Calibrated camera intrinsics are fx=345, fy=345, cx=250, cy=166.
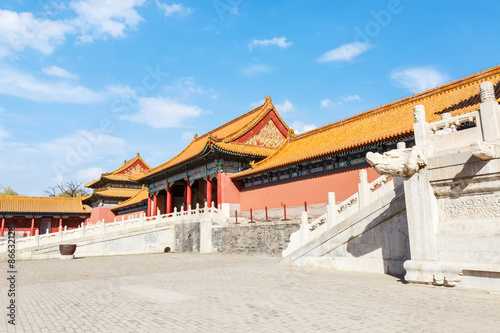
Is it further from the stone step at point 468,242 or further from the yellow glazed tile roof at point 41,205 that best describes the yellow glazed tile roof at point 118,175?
the stone step at point 468,242

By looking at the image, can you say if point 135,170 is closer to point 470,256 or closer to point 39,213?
point 39,213

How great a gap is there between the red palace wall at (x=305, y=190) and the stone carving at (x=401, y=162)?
25.5ft

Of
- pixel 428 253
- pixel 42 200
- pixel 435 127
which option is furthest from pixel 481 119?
pixel 42 200

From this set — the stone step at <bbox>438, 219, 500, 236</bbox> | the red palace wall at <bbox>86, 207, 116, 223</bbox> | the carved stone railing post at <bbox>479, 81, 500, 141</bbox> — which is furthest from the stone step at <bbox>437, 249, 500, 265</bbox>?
the red palace wall at <bbox>86, 207, 116, 223</bbox>

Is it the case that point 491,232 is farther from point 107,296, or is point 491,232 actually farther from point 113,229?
point 113,229

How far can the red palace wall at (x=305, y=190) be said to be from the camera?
47.4 ft

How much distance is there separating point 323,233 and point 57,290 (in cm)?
606

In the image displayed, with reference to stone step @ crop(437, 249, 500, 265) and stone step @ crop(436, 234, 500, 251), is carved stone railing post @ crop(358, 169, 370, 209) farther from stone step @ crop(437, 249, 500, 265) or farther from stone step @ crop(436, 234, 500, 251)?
stone step @ crop(437, 249, 500, 265)

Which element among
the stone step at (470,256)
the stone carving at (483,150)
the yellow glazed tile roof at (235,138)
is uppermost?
the yellow glazed tile roof at (235,138)

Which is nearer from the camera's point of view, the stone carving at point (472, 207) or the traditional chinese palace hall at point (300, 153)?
the stone carving at point (472, 207)

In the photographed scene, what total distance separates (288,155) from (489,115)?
13.4m

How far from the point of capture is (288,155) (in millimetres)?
18922

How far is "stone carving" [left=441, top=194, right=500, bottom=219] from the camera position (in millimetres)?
5438

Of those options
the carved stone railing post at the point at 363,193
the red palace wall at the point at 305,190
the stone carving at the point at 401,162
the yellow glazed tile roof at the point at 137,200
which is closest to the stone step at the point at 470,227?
the stone carving at the point at 401,162
